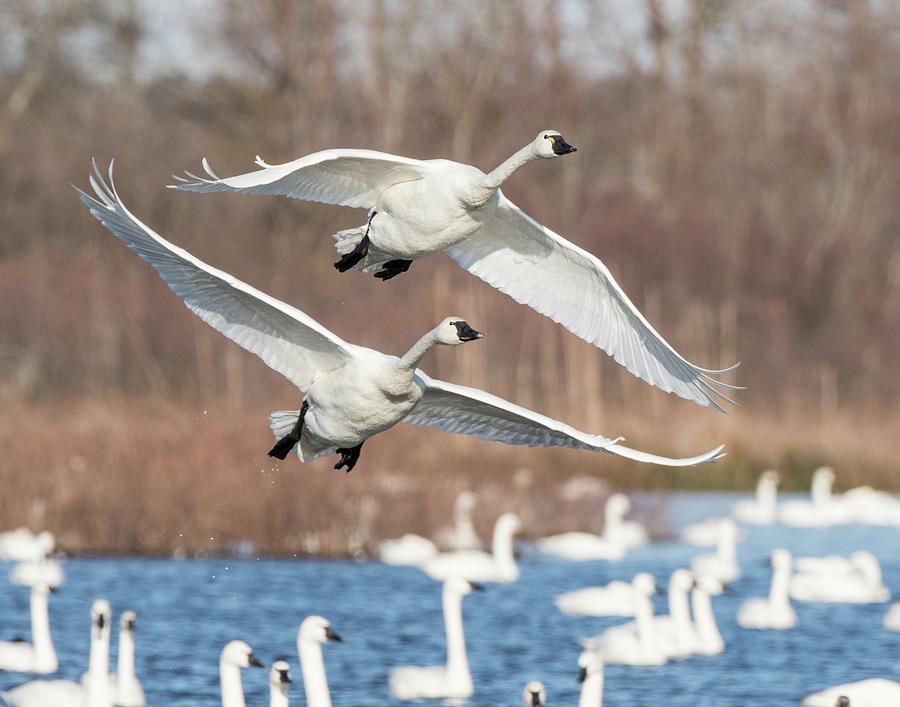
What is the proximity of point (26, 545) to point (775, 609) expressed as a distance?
7647mm

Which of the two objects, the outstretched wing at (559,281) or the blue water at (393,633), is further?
the blue water at (393,633)

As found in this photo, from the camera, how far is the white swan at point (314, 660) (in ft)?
39.8

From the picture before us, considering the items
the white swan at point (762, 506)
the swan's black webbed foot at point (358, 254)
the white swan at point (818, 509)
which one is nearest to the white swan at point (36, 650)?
the swan's black webbed foot at point (358, 254)

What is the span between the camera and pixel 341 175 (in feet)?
25.2

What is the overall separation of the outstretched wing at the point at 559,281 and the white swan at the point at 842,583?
11.2 meters

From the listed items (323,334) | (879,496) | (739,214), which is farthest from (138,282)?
(323,334)

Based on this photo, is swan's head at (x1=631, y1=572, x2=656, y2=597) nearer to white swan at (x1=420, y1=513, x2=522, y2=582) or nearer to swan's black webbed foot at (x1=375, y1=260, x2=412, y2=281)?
white swan at (x1=420, y1=513, x2=522, y2=582)

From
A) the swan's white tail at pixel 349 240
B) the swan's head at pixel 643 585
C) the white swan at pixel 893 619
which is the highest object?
the swan's white tail at pixel 349 240

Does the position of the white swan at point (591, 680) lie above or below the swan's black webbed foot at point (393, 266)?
below

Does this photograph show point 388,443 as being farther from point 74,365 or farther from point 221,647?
point 74,365

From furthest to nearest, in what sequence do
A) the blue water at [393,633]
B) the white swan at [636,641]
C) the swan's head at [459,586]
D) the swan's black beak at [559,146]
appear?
the white swan at [636,641], the swan's head at [459,586], the blue water at [393,633], the swan's black beak at [559,146]

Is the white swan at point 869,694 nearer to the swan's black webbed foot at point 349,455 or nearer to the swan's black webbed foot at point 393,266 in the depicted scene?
the swan's black webbed foot at point 349,455

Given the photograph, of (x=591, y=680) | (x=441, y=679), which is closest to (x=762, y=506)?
(x=441, y=679)

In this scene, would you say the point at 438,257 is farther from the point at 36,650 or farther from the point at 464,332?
the point at 464,332
